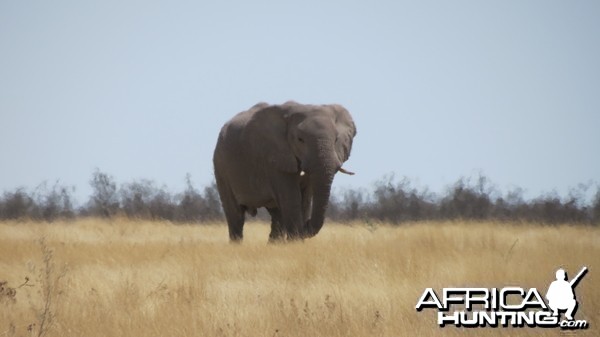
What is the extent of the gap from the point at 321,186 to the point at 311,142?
2.72 ft

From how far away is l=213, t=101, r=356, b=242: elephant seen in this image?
1513 cm

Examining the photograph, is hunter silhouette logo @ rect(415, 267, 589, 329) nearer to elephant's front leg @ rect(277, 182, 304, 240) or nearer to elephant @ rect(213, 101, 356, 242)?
elephant @ rect(213, 101, 356, 242)

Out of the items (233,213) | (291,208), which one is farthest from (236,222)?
(291,208)

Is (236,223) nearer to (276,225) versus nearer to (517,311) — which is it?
(276,225)

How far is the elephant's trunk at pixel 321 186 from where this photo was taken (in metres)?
14.9

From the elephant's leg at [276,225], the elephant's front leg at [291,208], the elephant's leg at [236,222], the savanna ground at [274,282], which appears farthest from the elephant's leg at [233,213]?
the savanna ground at [274,282]

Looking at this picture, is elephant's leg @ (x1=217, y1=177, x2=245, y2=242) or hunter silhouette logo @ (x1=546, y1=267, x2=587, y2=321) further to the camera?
elephant's leg @ (x1=217, y1=177, x2=245, y2=242)

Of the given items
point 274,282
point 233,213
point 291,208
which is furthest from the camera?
point 233,213

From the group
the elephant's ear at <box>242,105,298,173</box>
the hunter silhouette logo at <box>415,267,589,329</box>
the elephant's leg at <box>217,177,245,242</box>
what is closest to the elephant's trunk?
the elephant's ear at <box>242,105,298,173</box>

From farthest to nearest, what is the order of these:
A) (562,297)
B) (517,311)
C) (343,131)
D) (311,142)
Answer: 1. (343,131)
2. (311,142)
3. (517,311)
4. (562,297)

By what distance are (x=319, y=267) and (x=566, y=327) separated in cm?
416

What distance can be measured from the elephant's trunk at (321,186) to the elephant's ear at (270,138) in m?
0.80

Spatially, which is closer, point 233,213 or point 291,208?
point 291,208

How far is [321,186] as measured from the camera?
1495cm
